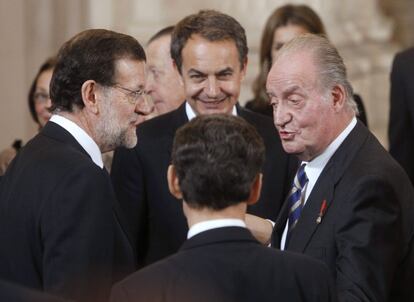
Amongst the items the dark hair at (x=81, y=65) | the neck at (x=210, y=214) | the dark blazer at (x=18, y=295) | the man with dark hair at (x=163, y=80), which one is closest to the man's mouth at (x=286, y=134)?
the dark hair at (x=81, y=65)

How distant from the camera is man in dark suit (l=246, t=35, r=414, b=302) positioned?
3863 millimetres

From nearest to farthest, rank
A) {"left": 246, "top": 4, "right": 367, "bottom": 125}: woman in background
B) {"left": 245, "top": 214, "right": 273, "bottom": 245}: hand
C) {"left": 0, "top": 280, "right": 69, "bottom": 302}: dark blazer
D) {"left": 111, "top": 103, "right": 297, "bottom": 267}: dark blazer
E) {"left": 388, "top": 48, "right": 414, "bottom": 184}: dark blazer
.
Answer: {"left": 0, "top": 280, "right": 69, "bottom": 302}: dark blazer, {"left": 245, "top": 214, "right": 273, "bottom": 245}: hand, {"left": 111, "top": 103, "right": 297, "bottom": 267}: dark blazer, {"left": 388, "top": 48, "right": 414, "bottom": 184}: dark blazer, {"left": 246, "top": 4, "right": 367, "bottom": 125}: woman in background

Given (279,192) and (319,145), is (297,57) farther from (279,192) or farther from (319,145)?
(279,192)

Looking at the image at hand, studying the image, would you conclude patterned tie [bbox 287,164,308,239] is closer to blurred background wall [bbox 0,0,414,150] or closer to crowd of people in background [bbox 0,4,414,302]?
crowd of people in background [bbox 0,4,414,302]

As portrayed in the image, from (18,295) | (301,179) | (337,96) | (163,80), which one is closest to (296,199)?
(301,179)

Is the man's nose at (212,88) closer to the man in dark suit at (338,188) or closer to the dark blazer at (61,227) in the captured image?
the man in dark suit at (338,188)

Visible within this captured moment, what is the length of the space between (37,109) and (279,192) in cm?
192

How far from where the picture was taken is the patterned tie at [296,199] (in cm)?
425

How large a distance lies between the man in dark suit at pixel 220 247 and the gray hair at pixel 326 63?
1004mm

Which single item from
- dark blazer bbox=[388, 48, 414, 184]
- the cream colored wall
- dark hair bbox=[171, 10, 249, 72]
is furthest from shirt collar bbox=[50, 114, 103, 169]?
the cream colored wall

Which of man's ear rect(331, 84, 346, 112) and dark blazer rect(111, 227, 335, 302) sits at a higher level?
man's ear rect(331, 84, 346, 112)

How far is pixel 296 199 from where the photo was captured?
4.31m

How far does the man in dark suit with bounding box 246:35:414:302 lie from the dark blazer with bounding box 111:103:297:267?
0.73 metres

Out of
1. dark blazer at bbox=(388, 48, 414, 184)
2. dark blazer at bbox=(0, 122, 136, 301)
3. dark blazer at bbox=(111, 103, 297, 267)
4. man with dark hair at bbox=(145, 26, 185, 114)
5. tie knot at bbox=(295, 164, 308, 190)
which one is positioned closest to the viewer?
dark blazer at bbox=(0, 122, 136, 301)
